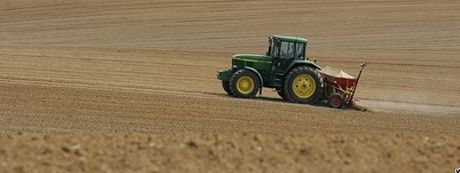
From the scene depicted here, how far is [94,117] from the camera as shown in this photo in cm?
1439

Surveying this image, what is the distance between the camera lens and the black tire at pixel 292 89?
60.6 feet

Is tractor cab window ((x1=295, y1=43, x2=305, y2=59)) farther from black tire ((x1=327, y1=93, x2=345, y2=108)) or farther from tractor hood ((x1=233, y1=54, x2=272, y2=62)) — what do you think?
black tire ((x1=327, y1=93, x2=345, y2=108))

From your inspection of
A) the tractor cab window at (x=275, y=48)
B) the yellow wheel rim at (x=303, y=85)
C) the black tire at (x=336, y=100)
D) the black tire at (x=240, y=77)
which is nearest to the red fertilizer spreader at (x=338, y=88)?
the black tire at (x=336, y=100)

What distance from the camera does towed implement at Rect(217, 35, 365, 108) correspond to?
18.6 metres

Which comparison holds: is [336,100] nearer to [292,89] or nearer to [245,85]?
[292,89]

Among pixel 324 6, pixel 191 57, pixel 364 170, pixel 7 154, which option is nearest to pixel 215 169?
pixel 364 170

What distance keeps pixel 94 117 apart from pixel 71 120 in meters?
0.56

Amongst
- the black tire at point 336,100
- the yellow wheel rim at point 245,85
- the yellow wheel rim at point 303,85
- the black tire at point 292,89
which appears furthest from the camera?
the yellow wheel rim at point 245,85

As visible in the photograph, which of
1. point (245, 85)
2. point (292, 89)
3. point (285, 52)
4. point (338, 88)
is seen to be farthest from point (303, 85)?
point (245, 85)

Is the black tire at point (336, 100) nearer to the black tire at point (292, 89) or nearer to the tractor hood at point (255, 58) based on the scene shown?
the black tire at point (292, 89)

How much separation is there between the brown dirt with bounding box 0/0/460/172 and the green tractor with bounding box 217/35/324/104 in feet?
1.68

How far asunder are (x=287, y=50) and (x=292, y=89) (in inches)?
38.0

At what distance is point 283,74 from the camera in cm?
1894

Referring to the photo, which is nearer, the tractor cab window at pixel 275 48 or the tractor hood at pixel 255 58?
the tractor cab window at pixel 275 48
